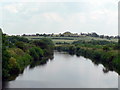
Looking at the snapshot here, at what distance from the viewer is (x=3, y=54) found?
3359cm

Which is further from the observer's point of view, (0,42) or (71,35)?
(71,35)

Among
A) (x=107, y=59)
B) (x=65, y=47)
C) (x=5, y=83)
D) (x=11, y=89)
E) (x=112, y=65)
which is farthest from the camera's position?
(x=65, y=47)

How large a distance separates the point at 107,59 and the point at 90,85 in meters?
24.7

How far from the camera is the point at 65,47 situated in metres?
130

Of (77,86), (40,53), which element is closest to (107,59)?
(40,53)

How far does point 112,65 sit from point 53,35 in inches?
5543

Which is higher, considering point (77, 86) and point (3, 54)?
point (3, 54)

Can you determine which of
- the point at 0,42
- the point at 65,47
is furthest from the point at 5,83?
the point at 65,47

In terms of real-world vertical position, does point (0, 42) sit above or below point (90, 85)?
above

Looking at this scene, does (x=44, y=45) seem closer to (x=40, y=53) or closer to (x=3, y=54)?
(x=40, y=53)

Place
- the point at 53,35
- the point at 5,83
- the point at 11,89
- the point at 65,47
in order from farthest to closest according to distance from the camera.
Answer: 1. the point at 53,35
2. the point at 65,47
3. the point at 5,83
4. the point at 11,89

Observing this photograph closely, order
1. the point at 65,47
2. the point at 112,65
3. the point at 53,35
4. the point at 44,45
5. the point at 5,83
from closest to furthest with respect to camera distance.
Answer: the point at 5,83 < the point at 112,65 < the point at 44,45 < the point at 65,47 < the point at 53,35

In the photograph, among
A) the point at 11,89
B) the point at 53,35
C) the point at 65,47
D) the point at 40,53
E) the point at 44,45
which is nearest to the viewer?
the point at 11,89

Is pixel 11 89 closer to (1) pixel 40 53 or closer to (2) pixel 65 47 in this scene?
(1) pixel 40 53
